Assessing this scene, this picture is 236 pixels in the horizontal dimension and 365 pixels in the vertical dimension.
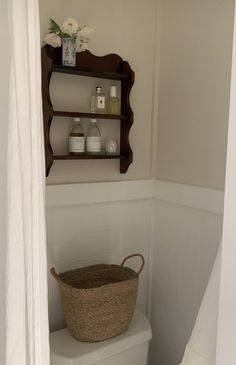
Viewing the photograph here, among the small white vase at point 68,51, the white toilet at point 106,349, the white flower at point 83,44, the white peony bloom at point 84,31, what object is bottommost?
the white toilet at point 106,349

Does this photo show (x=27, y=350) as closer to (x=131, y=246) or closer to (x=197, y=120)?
(x=131, y=246)

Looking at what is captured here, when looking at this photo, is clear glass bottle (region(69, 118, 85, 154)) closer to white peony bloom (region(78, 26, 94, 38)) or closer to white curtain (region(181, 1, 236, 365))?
white peony bloom (region(78, 26, 94, 38))

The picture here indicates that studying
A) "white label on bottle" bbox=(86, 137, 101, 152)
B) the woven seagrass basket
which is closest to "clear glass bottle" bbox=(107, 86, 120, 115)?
"white label on bottle" bbox=(86, 137, 101, 152)

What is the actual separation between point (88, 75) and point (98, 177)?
1.51ft

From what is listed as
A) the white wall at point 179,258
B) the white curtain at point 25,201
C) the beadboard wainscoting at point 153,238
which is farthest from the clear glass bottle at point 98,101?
the white curtain at point 25,201

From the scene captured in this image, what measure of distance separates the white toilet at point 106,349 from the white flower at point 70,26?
4.02 feet

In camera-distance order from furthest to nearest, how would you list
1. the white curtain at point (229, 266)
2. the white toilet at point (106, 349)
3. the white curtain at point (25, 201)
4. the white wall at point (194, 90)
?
1. the white wall at point (194, 90)
2. the white toilet at point (106, 349)
3. the white curtain at point (25, 201)
4. the white curtain at point (229, 266)

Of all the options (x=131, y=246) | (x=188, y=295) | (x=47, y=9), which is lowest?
(x=188, y=295)

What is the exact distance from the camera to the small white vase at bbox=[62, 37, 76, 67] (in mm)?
1426

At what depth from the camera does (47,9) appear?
1.47 m

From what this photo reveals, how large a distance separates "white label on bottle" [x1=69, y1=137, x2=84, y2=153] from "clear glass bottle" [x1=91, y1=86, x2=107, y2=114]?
17 cm

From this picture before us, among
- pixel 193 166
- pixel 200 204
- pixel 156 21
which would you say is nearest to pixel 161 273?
pixel 200 204

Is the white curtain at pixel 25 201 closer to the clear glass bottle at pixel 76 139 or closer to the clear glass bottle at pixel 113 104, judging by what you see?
the clear glass bottle at pixel 76 139

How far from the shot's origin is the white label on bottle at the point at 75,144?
5.00 feet
